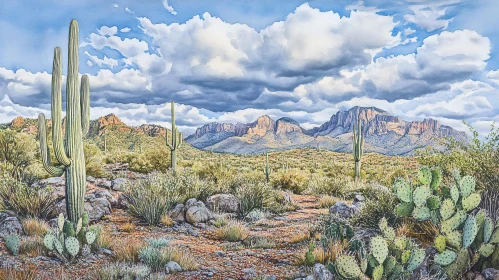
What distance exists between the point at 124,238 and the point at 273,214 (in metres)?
4.86

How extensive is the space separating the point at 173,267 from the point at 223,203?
5419 millimetres

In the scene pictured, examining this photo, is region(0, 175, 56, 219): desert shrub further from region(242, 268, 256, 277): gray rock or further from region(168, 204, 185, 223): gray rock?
region(242, 268, 256, 277): gray rock

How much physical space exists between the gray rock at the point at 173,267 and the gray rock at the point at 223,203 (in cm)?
513

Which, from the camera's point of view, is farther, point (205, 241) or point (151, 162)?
point (151, 162)

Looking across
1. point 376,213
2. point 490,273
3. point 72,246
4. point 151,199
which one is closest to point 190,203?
point 151,199

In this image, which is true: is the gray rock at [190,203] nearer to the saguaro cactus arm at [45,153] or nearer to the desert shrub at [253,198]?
the desert shrub at [253,198]

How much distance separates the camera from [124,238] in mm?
8180

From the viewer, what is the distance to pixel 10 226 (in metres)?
8.00

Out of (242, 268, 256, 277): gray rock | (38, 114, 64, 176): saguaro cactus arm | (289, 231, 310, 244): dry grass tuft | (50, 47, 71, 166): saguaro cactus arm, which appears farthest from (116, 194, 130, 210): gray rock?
(242, 268, 256, 277): gray rock

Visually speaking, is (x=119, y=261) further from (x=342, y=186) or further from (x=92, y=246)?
(x=342, y=186)

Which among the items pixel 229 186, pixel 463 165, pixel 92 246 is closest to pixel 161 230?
pixel 92 246

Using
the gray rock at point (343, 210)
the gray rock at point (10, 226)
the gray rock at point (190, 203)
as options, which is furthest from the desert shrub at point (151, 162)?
the gray rock at point (10, 226)

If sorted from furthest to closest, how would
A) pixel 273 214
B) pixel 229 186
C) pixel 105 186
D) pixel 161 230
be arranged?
pixel 105 186, pixel 229 186, pixel 273 214, pixel 161 230

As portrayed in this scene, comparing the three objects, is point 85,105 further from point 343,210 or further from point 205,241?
point 343,210
